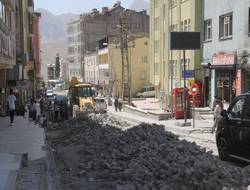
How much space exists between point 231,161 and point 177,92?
19.9 m

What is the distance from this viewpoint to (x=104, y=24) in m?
112

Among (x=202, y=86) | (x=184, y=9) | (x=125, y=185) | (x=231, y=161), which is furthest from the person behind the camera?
(x=184, y=9)

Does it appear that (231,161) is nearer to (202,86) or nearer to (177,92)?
(177,92)

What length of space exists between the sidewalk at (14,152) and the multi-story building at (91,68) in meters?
78.9

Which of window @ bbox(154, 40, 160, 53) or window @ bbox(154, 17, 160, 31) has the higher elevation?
window @ bbox(154, 17, 160, 31)

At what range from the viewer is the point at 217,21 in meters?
34.6

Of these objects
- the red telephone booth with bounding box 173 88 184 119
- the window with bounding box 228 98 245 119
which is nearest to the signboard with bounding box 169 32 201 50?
the red telephone booth with bounding box 173 88 184 119

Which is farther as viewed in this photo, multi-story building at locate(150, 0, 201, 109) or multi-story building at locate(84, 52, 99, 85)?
multi-story building at locate(84, 52, 99, 85)

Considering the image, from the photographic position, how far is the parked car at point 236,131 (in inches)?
468

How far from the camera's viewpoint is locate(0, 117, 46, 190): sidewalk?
9.30 meters

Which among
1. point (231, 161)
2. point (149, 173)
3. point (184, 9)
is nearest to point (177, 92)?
point (184, 9)

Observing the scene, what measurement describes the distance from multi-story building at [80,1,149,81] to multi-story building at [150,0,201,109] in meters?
48.0

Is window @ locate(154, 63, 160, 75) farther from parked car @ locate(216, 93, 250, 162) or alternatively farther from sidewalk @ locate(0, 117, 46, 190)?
parked car @ locate(216, 93, 250, 162)

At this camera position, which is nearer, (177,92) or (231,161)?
(231,161)
